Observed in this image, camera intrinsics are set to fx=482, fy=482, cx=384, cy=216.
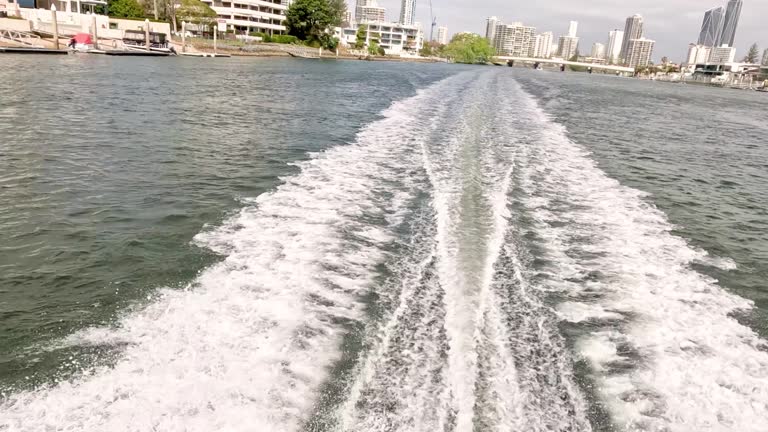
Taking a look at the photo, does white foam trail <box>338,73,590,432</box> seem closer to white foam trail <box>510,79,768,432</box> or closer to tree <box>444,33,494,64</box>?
white foam trail <box>510,79,768,432</box>

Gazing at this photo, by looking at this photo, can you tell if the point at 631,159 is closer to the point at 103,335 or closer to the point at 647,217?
the point at 647,217

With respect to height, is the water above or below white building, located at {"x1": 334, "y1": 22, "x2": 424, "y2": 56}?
below

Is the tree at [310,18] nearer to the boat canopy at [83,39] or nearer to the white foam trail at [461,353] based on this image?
the boat canopy at [83,39]

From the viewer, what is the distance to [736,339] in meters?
4.38

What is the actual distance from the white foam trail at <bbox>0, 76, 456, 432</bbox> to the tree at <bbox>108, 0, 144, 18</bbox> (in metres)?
84.1

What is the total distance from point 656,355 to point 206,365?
12.0 ft

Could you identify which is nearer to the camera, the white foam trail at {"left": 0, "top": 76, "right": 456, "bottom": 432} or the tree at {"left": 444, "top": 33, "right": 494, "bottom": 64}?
the white foam trail at {"left": 0, "top": 76, "right": 456, "bottom": 432}

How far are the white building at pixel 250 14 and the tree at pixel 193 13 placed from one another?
1256 centimetres

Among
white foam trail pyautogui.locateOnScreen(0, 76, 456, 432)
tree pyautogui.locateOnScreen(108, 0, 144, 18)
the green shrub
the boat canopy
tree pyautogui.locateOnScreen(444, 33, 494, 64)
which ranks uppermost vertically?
tree pyautogui.locateOnScreen(444, 33, 494, 64)

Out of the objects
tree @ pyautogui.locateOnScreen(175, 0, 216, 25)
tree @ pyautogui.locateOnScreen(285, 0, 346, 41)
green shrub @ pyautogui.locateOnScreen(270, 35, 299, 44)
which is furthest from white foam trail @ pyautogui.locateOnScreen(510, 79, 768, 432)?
tree @ pyautogui.locateOnScreen(285, 0, 346, 41)

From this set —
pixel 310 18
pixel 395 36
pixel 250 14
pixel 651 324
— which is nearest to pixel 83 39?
pixel 250 14

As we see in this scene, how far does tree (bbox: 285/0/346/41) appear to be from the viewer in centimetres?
9831

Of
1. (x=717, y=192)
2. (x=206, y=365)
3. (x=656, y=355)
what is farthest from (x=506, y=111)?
(x=206, y=365)

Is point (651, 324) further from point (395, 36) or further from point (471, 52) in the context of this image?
point (395, 36)
